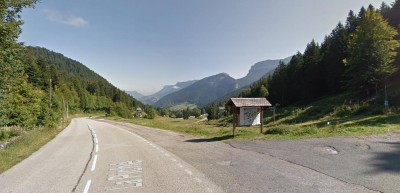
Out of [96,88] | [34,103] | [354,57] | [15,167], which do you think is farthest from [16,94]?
[96,88]

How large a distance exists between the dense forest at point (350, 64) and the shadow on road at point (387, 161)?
36.3 m

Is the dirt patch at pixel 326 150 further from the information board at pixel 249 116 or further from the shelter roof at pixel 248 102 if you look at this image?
the shelter roof at pixel 248 102

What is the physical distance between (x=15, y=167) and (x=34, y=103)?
36967 mm

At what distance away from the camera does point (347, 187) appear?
870cm

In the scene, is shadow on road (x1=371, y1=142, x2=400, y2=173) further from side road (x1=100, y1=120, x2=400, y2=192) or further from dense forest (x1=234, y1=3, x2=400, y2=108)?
dense forest (x1=234, y1=3, x2=400, y2=108)

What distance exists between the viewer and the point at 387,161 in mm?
12023

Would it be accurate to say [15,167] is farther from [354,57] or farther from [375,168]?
[354,57]

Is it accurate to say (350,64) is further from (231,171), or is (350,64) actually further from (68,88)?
(68,88)

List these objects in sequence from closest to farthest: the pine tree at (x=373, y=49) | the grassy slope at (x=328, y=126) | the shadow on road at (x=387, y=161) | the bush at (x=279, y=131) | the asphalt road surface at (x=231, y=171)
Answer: the asphalt road surface at (x=231, y=171) → the shadow on road at (x=387, y=161) → the grassy slope at (x=328, y=126) → the bush at (x=279, y=131) → the pine tree at (x=373, y=49)

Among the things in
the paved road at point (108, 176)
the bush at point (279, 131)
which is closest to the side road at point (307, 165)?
the paved road at point (108, 176)

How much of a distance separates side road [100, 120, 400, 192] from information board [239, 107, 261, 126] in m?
5.87

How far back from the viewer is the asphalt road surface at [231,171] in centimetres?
923

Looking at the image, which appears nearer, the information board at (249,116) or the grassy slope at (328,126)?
the grassy slope at (328,126)

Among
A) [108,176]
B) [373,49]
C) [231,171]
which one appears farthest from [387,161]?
[373,49]
